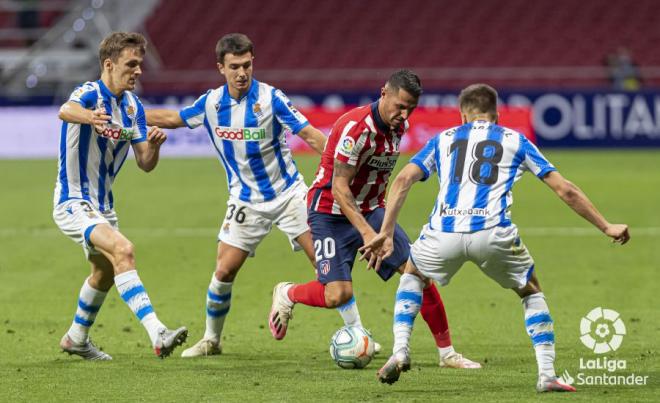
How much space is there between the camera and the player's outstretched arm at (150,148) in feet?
24.8

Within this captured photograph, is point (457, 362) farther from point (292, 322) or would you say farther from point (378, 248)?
point (292, 322)

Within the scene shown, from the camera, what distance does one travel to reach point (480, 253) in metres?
6.62

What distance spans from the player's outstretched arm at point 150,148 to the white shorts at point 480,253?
1.92 metres

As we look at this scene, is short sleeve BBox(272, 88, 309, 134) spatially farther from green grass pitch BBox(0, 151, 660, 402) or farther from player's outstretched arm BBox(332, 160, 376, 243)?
green grass pitch BBox(0, 151, 660, 402)

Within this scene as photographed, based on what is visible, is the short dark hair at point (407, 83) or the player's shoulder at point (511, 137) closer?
the player's shoulder at point (511, 137)

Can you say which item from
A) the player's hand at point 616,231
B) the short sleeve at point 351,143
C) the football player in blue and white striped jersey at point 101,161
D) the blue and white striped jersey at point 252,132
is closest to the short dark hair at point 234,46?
the blue and white striped jersey at point 252,132

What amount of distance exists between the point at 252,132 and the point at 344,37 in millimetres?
26889

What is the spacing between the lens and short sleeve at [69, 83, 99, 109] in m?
7.73

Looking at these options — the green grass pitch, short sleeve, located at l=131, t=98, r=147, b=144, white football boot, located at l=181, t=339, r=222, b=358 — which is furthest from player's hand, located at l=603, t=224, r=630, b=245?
short sleeve, located at l=131, t=98, r=147, b=144

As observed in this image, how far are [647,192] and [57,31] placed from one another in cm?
1876

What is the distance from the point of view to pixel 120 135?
25.4 feet

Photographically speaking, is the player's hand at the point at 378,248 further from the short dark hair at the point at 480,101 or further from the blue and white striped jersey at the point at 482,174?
the short dark hair at the point at 480,101

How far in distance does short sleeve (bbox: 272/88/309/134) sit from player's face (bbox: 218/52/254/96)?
0.25 metres

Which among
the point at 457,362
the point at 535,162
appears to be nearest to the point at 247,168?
the point at 457,362
